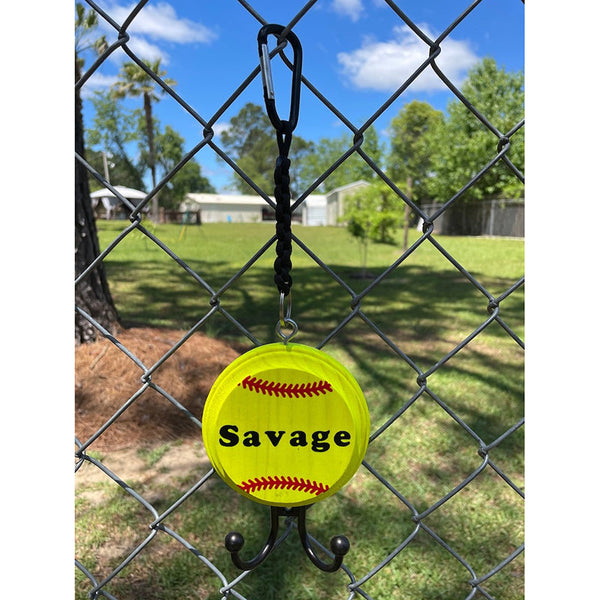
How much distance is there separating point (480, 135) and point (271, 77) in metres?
26.8

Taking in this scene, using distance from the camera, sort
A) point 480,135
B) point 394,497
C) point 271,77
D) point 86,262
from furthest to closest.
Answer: point 480,135 → point 86,262 → point 394,497 → point 271,77

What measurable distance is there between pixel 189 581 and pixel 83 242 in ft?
7.51

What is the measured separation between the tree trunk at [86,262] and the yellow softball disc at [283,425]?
2742 millimetres

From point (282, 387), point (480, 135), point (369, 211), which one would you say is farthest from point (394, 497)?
point (480, 135)

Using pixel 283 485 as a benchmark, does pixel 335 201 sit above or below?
above

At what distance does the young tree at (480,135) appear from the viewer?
79.4 ft

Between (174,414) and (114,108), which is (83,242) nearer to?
(174,414)

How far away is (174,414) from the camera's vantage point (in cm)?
324

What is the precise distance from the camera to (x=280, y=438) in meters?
0.75

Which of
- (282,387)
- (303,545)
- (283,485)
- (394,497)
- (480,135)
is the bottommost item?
Result: (394,497)

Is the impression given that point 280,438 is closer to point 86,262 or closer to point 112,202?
point 86,262

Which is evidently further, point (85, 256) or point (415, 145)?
point (415, 145)

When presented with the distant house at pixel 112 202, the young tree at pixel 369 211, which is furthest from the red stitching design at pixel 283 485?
the distant house at pixel 112 202

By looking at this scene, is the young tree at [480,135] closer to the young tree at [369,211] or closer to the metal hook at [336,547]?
the young tree at [369,211]
